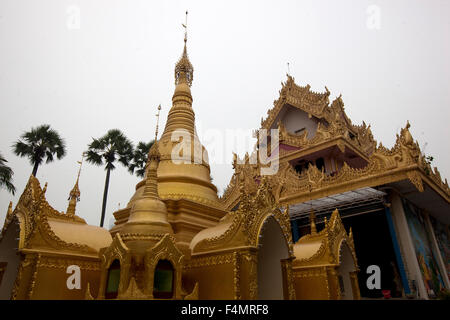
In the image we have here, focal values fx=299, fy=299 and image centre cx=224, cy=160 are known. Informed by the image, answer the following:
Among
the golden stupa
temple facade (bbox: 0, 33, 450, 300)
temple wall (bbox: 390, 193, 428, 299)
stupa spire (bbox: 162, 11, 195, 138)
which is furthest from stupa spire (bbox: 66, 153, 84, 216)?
temple wall (bbox: 390, 193, 428, 299)

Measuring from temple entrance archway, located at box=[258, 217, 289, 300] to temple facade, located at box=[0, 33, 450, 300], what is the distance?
31 millimetres

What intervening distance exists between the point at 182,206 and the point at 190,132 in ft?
12.1

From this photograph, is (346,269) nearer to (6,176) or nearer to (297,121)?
(297,121)

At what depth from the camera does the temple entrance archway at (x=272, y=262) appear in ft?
25.0

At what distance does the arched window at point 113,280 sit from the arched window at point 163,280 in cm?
77

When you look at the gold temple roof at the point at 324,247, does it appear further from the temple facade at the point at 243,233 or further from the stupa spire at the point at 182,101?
the stupa spire at the point at 182,101

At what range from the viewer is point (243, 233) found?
6289 mm

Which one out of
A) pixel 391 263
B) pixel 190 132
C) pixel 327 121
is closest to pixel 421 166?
pixel 391 263

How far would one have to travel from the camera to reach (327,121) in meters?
19.4

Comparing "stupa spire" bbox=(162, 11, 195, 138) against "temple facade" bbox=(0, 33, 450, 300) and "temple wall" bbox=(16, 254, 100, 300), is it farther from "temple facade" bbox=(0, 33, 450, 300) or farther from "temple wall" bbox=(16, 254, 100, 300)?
"temple wall" bbox=(16, 254, 100, 300)

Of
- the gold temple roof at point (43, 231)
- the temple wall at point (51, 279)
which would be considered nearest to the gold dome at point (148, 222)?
the gold temple roof at point (43, 231)

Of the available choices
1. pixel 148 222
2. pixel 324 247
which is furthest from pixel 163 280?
pixel 324 247

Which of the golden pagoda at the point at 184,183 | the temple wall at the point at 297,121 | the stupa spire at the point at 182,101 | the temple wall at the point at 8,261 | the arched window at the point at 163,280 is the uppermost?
the temple wall at the point at 297,121
